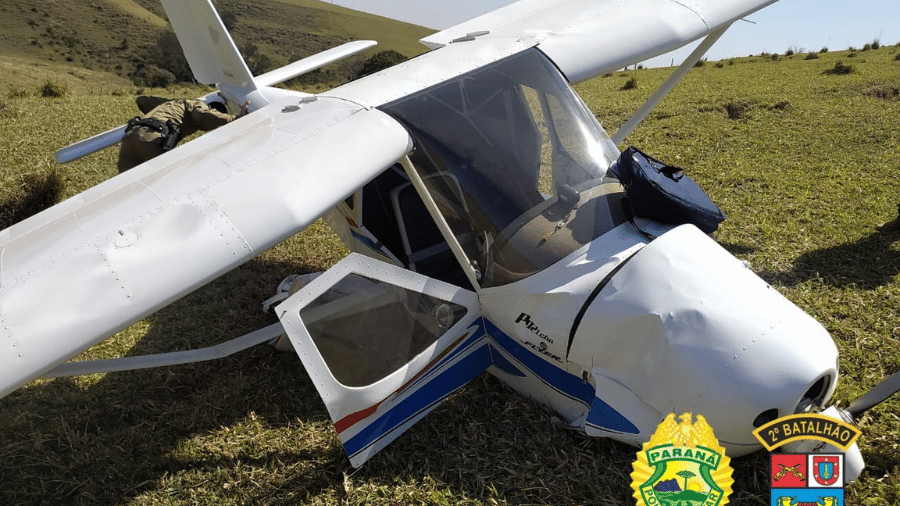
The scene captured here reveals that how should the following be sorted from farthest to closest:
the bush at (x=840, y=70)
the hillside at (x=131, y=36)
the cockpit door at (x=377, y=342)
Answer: the hillside at (x=131, y=36) → the bush at (x=840, y=70) → the cockpit door at (x=377, y=342)

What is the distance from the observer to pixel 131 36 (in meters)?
70.6

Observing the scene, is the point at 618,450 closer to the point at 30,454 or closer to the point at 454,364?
the point at 454,364

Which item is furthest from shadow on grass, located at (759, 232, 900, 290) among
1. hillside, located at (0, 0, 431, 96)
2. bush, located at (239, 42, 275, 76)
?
bush, located at (239, 42, 275, 76)

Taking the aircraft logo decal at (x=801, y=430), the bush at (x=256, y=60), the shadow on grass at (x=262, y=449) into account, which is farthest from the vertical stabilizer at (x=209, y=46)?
the bush at (x=256, y=60)

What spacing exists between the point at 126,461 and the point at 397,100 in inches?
113

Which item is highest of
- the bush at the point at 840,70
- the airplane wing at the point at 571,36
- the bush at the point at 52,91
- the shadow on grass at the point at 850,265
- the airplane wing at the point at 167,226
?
the airplane wing at the point at 571,36

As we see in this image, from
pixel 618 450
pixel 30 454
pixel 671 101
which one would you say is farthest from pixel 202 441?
pixel 671 101

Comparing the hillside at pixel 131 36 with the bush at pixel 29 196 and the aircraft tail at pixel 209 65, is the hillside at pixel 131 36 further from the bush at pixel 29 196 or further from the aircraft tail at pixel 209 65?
the aircraft tail at pixel 209 65

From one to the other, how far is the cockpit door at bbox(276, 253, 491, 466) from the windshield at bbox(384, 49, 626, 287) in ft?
1.21

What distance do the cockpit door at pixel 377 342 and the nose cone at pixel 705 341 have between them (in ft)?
2.66

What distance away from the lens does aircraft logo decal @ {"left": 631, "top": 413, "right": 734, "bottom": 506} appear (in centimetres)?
270

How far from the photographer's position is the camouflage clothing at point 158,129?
19.7 feet

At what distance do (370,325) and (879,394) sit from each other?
8.74 ft

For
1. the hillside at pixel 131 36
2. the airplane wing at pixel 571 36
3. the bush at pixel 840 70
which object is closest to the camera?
the airplane wing at pixel 571 36
